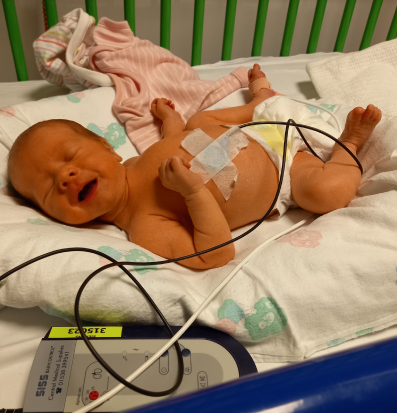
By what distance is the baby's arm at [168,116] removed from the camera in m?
1.13

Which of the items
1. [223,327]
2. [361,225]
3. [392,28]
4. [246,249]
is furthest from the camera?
[392,28]

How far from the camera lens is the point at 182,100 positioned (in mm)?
1306

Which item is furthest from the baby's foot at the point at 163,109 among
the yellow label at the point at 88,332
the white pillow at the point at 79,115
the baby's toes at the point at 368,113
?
the yellow label at the point at 88,332

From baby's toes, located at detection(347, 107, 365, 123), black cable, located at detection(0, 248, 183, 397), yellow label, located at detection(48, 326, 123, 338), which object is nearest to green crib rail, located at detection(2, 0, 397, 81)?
baby's toes, located at detection(347, 107, 365, 123)

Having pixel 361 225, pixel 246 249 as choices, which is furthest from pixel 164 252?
pixel 361 225

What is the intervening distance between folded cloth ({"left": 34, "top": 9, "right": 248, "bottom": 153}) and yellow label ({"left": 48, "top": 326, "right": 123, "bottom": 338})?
70cm

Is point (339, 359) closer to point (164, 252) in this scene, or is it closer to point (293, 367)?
point (293, 367)

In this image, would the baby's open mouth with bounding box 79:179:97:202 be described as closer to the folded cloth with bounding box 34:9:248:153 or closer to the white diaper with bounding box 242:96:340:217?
the folded cloth with bounding box 34:9:248:153

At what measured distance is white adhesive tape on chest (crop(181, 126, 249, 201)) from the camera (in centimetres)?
85

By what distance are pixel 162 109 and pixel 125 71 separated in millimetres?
219

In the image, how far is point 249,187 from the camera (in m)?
0.92

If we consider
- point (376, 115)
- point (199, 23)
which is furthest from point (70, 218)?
point (199, 23)

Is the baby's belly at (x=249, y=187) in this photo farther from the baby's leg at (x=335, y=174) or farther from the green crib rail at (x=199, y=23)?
the green crib rail at (x=199, y=23)

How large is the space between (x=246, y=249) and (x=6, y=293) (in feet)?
1.84
